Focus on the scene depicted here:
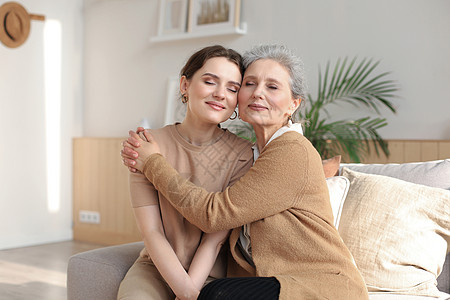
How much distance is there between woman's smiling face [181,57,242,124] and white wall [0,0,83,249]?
3580 mm

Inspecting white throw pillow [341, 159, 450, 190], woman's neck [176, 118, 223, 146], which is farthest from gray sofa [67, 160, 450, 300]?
woman's neck [176, 118, 223, 146]

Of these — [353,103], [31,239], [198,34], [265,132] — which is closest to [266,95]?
[265,132]

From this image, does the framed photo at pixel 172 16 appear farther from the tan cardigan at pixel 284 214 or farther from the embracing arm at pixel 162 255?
the tan cardigan at pixel 284 214

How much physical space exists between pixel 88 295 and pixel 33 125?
3.49 m

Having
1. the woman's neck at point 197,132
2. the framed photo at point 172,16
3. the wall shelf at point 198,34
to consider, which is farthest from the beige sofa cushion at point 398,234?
the framed photo at point 172,16

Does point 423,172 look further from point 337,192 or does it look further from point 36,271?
point 36,271

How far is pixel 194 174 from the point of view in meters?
1.77

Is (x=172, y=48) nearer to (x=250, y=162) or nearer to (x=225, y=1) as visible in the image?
(x=225, y=1)

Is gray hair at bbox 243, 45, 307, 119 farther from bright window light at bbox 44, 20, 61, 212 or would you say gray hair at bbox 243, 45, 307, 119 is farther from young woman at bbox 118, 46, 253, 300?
bright window light at bbox 44, 20, 61, 212

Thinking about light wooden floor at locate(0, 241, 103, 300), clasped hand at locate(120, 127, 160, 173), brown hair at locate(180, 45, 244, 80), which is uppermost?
brown hair at locate(180, 45, 244, 80)

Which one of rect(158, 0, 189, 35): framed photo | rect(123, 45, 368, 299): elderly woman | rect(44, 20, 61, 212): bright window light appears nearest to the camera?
rect(123, 45, 368, 299): elderly woman

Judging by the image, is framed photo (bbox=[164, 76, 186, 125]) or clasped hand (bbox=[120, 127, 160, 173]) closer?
clasped hand (bbox=[120, 127, 160, 173])

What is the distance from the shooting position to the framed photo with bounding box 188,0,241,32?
14.2ft

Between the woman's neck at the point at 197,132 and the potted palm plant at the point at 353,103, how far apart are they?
160 centimetres
